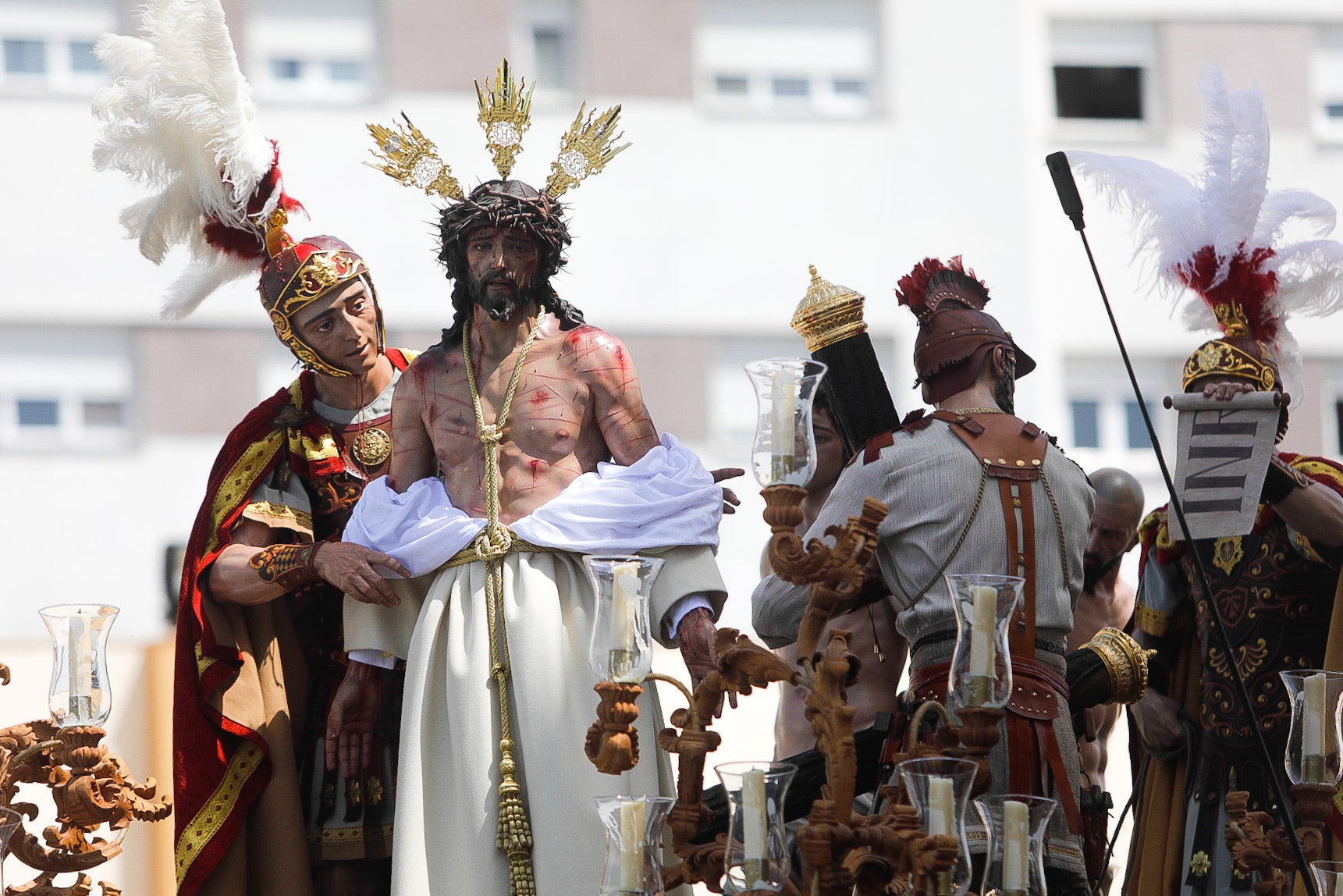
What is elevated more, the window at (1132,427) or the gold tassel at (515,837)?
the window at (1132,427)

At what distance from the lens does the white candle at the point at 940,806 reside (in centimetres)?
357

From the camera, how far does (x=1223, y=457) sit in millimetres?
5094

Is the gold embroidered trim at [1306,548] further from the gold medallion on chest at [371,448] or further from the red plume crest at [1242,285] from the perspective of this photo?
the gold medallion on chest at [371,448]

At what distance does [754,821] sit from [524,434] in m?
1.41

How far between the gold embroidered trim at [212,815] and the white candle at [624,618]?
161 centimetres

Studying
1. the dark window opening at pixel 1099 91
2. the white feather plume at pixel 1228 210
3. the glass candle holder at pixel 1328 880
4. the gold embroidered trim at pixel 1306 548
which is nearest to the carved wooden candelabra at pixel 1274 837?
the glass candle holder at pixel 1328 880

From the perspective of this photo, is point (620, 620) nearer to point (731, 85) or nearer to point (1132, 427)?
point (731, 85)

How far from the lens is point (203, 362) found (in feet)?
47.1

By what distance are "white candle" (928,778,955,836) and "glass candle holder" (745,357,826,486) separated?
2.04ft

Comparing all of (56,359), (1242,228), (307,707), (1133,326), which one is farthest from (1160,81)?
(307,707)

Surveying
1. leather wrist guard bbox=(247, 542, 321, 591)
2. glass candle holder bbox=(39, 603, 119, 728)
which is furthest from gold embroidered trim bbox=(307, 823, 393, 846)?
glass candle holder bbox=(39, 603, 119, 728)

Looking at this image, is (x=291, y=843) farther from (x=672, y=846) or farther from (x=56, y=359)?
(x=56, y=359)

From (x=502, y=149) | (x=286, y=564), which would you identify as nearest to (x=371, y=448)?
(x=286, y=564)

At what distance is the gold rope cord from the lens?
4.45 metres
